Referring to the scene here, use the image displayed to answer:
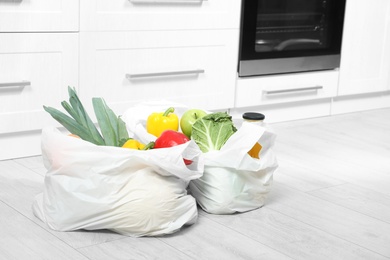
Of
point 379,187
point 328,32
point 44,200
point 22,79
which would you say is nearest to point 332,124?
point 328,32

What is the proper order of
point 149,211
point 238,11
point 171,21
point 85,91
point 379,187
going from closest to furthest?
point 149,211 < point 379,187 < point 85,91 < point 171,21 < point 238,11

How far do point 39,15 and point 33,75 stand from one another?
0.20m

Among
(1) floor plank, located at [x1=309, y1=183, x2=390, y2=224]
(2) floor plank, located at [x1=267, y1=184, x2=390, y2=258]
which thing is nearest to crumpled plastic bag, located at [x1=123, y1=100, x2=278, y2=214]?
(2) floor plank, located at [x1=267, y1=184, x2=390, y2=258]

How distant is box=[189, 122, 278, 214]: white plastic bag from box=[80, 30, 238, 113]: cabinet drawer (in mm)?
694

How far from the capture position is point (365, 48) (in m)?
3.38

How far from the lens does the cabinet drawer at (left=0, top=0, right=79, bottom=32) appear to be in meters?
2.19

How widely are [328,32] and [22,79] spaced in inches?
61.7

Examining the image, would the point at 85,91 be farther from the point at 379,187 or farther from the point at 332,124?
the point at 332,124

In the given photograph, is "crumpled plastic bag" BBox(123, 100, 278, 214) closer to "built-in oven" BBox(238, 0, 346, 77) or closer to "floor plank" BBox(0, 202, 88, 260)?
"floor plank" BBox(0, 202, 88, 260)

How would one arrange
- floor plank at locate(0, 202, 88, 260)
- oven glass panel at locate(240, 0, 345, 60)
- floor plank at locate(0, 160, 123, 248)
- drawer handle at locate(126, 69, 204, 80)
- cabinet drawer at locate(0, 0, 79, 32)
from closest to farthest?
1. floor plank at locate(0, 202, 88, 260)
2. floor plank at locate(0, 160, 123, 248)
3. cabinet drawer at locate(0, 0, 79, 32)
4. drawer handle at locate(126, 69, 204, 80)
5. oven glass panel at locate(240, 0, 345, 60)

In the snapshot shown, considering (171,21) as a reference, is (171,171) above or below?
below

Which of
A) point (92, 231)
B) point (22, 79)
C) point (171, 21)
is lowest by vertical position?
point (92, 231)

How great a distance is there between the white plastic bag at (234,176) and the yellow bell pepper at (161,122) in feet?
0.56

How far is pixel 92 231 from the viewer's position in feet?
5.76
